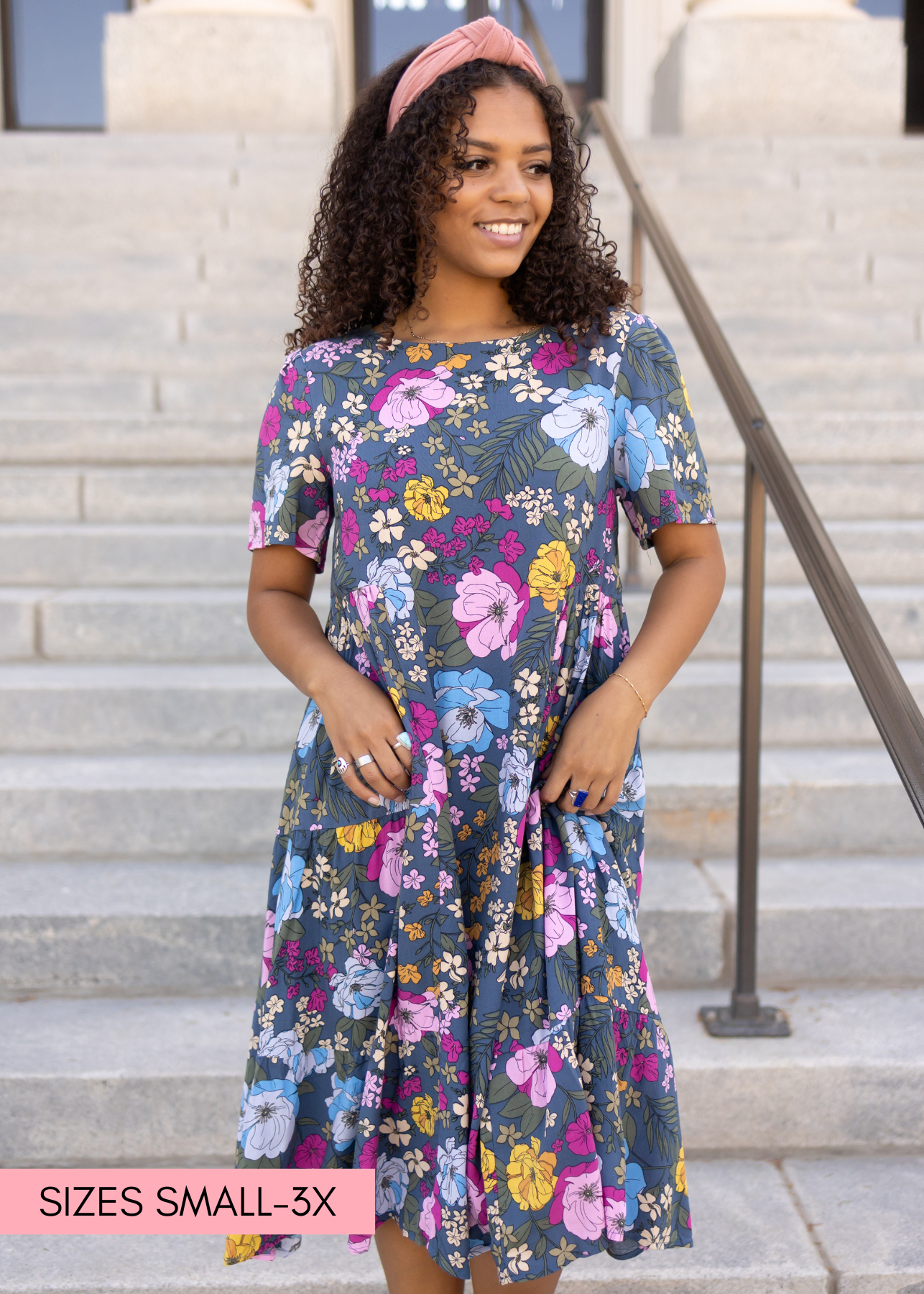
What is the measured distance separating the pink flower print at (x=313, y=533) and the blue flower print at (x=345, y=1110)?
0.64 meters

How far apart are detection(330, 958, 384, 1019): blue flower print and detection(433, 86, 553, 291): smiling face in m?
0.83

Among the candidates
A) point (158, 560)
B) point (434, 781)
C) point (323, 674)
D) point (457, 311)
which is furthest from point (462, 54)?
point (158, 560)

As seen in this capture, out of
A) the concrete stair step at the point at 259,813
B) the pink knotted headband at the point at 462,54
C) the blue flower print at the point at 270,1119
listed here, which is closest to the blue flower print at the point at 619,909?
the blue flower print at the point at 270,1119

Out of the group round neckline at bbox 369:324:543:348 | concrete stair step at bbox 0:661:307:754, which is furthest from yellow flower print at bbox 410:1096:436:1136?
concrete stair step at bbox 0:661:307:754

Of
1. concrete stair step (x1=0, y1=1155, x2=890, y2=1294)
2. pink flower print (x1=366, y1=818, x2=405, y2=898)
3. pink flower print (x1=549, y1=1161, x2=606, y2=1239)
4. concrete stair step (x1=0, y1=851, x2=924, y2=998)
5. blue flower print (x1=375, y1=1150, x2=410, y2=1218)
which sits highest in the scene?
pink flower print (x1=366, y1=818, x2=405, y2=898)

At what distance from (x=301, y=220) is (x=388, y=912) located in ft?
15.2

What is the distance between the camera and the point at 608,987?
125cm

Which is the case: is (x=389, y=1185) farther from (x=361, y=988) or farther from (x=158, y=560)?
(x=158, y=560)

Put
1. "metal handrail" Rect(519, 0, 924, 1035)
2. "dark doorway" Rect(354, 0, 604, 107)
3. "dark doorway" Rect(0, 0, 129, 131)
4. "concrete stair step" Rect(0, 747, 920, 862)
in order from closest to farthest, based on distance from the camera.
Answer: "metal handrail" Rect(519, 0, 924, 1035) → "concrete stair step" Rect(0, 747, 920, 862) → "dark doorway" Rect(354, 0, 604, 107) → "dark doorway" Rect(0, 0, 129, 131)

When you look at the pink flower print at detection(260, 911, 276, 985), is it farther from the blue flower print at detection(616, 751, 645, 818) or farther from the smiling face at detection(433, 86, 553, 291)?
the smiling face at detection(433, 86, 553, 291)

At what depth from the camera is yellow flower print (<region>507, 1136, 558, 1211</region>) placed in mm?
1199

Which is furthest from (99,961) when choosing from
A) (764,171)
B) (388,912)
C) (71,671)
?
(764,171)

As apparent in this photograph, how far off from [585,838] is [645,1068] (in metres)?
0.29

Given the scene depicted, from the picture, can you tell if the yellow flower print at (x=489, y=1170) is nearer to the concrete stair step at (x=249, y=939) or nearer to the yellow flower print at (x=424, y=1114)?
the yellow flower print at (x=424, y=1114)
